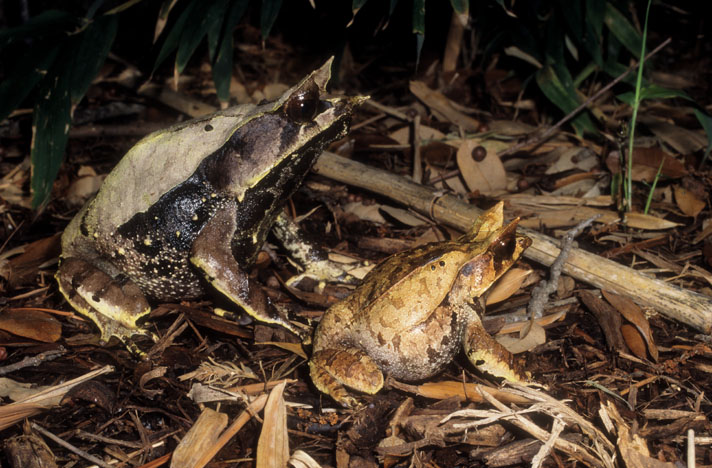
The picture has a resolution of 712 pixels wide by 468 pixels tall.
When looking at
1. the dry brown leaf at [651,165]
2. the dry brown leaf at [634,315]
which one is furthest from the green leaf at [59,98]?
the dry brown leaf at [651,165]

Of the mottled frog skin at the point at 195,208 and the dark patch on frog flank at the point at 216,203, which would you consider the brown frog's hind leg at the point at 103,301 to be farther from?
the dark patch on frog flank at the point at 216,203

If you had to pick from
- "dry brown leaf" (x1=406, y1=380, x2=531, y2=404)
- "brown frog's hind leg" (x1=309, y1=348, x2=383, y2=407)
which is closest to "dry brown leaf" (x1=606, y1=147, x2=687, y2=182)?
"dry brown leaf" (x1=406, y1=380, x2=531, y2=404)

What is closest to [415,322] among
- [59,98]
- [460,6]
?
[460,6]

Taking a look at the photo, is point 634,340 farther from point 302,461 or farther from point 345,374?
point 302,461

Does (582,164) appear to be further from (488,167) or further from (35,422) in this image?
(35,422)

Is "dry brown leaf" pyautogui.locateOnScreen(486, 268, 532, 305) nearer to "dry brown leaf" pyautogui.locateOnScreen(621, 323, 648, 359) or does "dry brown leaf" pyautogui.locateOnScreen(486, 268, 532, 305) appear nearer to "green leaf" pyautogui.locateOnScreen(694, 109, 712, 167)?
"dry brown leaf" pyautogui.locateOnScreen(621, 323, 648, 359)

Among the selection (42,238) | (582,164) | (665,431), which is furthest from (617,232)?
(42,238)
